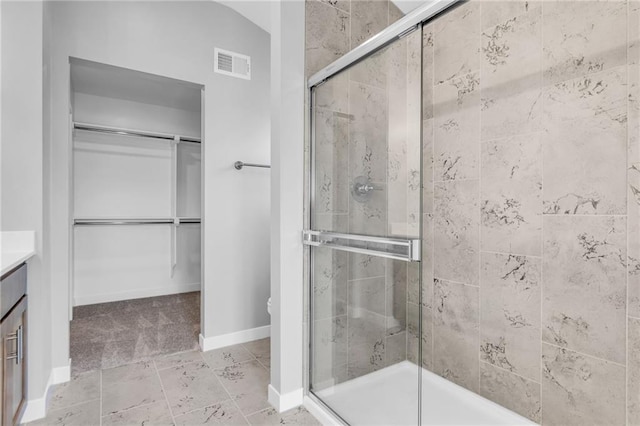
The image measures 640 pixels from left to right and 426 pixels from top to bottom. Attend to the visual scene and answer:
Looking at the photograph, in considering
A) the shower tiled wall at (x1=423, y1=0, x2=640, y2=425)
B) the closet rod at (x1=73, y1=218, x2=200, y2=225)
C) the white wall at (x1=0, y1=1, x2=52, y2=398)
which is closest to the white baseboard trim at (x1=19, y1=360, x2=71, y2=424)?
the white wall at (x1=0, y1=1, x2=52, y2=398)

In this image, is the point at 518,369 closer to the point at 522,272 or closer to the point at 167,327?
the point at 522,272

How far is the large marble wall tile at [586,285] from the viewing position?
1.41 metres

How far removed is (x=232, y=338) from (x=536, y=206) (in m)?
2.17

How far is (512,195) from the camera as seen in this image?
176 cm

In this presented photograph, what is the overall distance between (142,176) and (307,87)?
115 inches

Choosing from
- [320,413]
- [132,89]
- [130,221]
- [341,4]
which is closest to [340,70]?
[341,4]

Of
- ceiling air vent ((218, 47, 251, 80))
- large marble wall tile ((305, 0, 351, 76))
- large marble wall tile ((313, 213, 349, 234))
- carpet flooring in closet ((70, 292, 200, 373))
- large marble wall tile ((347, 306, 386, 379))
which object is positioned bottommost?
carpet flooring in closet ((70, 292, 200, 373))

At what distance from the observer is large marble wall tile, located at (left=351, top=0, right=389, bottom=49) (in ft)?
6.52

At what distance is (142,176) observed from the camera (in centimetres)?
402

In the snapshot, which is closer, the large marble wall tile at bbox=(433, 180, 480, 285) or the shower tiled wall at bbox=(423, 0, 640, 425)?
the shower tiled wall at bbox=(423, 0, 640, 425)

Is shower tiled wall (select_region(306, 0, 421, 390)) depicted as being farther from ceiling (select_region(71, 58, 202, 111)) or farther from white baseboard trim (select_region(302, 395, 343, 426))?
ceiling (select_region(71, 58, 202, 111))

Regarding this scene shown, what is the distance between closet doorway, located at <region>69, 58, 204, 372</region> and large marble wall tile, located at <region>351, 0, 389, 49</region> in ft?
6.71

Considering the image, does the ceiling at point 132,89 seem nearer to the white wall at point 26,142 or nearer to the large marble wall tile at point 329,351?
the white wall at point 26,142

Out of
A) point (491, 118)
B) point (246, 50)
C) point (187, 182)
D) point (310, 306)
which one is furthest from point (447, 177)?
point (187, 182)
